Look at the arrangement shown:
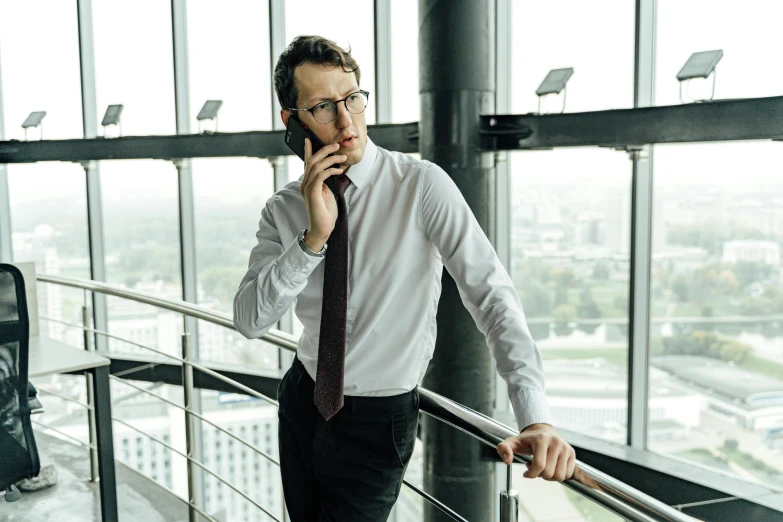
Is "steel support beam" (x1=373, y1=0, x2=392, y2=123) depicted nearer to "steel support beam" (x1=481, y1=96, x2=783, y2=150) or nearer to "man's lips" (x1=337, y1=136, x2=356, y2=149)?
"steel support beam" (x1=481, y1=96, x2=783, y2=150)

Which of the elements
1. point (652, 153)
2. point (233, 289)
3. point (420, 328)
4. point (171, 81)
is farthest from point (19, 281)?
point (171, 81)

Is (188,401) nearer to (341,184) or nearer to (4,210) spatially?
(341,184)

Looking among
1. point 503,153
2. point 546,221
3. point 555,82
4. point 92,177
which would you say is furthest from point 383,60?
point 92,177

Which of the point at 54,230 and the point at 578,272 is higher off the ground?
the point at 54,230

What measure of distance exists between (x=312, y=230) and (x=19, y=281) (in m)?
1.47

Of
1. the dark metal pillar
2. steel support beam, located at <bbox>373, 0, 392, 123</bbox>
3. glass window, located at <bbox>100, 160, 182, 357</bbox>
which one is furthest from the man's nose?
glass window, located at <bbox>100, 160, 182, 357</bbox>

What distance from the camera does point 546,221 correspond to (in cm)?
488

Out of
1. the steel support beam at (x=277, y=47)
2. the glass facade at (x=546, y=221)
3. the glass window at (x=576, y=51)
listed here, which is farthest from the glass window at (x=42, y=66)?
the glass window at (x=576, y=51)

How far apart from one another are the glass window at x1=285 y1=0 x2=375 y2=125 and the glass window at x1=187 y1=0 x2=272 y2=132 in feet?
0.81

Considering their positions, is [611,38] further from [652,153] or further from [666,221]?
[666,221]

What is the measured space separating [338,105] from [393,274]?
1.11 ft

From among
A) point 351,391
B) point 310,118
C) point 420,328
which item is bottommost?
point 351,391

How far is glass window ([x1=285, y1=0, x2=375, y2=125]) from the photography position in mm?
5551

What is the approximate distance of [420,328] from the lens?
1436 mm
